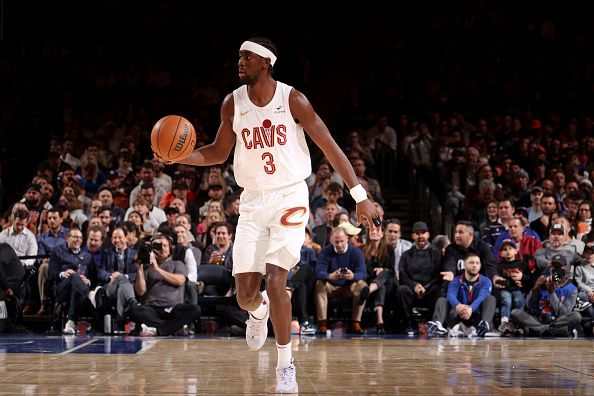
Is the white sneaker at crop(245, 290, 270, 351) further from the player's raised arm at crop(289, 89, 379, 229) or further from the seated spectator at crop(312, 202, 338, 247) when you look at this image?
the seated spectator at crop(312, 202, 338, 247)

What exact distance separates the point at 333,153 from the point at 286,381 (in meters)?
1.39

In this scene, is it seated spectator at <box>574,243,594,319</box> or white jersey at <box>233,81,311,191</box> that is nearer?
white jersey at <box>233,81,311,191</box>

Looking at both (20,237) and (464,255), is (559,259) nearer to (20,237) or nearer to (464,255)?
(464,255)

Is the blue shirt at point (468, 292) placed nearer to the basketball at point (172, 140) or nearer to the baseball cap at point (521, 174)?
the baseball cap at point (521, 174)

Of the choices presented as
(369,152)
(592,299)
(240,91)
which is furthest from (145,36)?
(240,91)

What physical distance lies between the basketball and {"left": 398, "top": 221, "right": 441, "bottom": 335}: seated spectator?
19.1 ft

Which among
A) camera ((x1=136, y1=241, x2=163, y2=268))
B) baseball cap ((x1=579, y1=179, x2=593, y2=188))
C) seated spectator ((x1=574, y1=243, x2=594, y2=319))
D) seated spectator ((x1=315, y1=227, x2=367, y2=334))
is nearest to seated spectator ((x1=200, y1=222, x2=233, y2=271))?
camera ((x1=136, y1=241, x2=163, y2=268))

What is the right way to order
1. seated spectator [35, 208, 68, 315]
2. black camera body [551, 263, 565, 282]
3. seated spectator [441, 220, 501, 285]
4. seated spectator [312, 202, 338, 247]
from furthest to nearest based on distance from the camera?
seated spectator [312, 202, 338, 247], seated spectator [35, 208, 68, 315], seated spectator [441, 220, 501, 285], black camera body [551, 263, 565, 282]

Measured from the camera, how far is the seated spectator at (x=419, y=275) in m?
11.3

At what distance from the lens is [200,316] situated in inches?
435

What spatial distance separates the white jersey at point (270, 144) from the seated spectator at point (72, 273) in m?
5.63

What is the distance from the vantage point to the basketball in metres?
5.89

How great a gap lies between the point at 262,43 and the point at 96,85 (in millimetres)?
12369

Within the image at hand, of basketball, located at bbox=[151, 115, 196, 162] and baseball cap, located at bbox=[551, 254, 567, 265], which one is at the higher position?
basketball, located at bbox=[151, 115, 196, 162]
